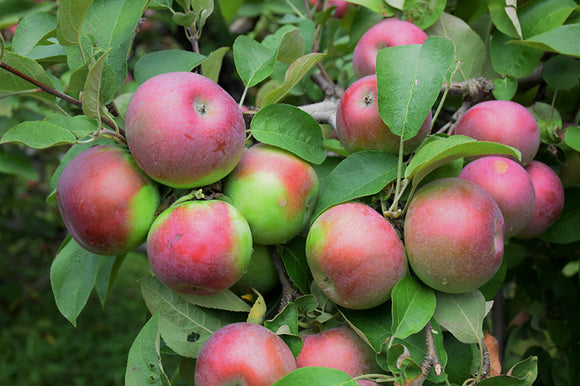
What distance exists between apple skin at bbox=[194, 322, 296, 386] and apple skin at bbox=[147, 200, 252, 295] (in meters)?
0.08

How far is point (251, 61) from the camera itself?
3.19 feet

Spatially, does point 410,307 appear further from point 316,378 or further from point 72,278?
point 72,278

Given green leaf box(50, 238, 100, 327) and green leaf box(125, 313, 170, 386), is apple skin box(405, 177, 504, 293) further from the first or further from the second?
green leaf box(50, 238, 100, 327)

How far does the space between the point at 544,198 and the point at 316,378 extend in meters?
0.58

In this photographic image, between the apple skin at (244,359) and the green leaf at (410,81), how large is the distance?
366 mm

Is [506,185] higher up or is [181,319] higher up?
[506,185]

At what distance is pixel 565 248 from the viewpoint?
A: 1359 millimetres

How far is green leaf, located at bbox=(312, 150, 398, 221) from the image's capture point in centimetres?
80

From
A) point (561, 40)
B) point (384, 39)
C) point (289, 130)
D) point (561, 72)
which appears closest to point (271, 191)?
point (289, 130)

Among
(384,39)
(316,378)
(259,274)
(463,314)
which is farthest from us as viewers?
(384,39)

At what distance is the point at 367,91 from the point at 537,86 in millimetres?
584

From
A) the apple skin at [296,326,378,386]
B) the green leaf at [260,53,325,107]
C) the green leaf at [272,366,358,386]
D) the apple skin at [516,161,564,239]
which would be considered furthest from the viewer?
the apple skin at [516,161,564,239]

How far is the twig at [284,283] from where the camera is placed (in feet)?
2.73

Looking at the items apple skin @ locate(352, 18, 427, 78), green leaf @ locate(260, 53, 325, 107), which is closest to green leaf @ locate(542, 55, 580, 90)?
apple skin @ locate(352, 18, 427, 78)
